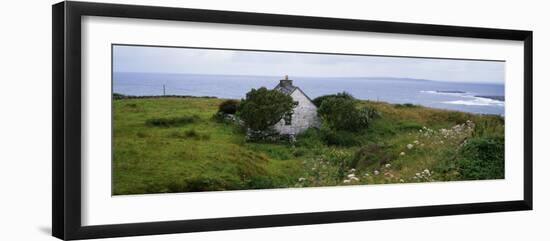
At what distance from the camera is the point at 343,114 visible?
841 centimetres

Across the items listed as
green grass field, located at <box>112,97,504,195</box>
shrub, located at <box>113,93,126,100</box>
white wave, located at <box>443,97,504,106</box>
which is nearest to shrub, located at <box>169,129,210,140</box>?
green grass field, located at <box>112,97,504,195</box>

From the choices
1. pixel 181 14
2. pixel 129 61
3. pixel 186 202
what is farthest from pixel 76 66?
pixel 186 202

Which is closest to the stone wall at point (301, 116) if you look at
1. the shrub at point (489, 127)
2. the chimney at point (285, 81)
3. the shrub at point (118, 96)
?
the chimney at point (285, 81)

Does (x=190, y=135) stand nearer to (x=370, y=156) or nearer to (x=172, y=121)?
(x=172, y=121)

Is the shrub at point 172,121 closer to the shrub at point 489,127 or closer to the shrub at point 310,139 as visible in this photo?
the shrub at point 310,139

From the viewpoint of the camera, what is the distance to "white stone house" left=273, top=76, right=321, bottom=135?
26.8 feet

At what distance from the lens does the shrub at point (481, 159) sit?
9023 millimetres

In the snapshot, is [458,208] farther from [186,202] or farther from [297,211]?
[186,202]

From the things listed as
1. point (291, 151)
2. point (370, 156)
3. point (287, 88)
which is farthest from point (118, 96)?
point (370, 156)

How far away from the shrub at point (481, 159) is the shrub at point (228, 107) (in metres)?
2.50

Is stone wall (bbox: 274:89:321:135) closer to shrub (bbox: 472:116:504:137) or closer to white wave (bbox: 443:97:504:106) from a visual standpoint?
white wave (bbox: 443:97:504:106)

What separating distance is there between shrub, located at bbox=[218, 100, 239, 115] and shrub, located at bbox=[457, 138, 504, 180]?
2.50 metres

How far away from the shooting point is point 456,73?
898cm

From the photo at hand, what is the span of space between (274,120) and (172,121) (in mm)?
996
